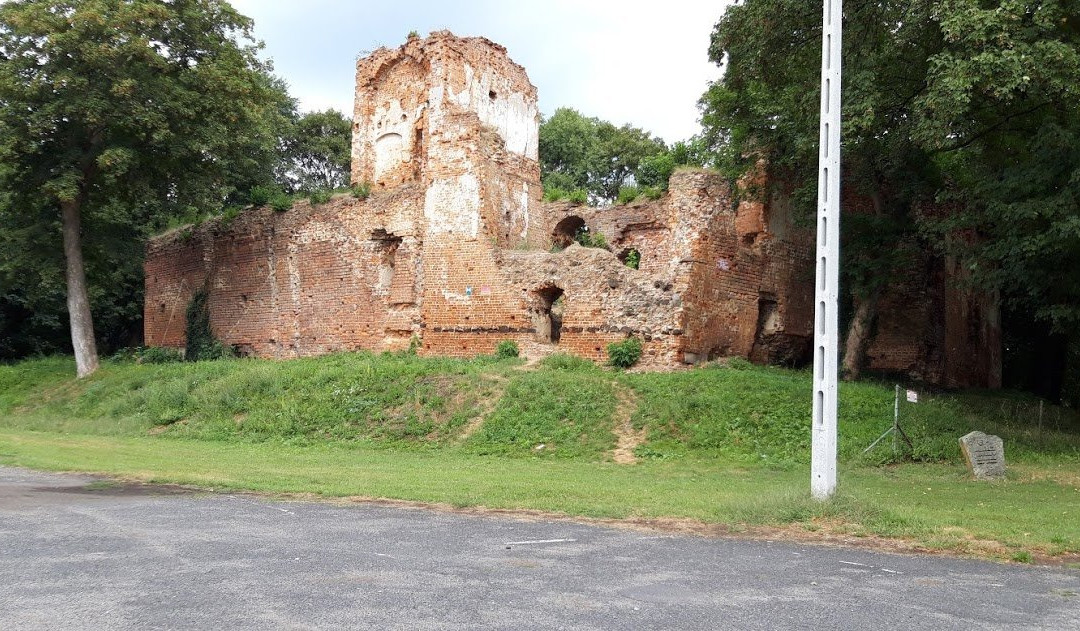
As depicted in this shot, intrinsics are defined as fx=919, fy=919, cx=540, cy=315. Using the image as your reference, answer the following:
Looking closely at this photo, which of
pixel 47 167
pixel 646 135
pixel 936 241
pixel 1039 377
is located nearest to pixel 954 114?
pixel 936 241

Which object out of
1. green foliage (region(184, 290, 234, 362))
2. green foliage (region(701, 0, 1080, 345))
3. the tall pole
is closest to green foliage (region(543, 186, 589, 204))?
green foliage (region(701, 0, 1080, 345))

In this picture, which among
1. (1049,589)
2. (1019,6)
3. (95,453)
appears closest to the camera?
(1049,589)

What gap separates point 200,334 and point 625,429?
17.7 m

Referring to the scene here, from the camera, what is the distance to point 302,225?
1051 inches

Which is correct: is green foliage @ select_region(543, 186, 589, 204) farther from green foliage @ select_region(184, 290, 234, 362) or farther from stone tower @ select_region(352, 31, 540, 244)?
green foliage @ select_region(184, 290, 234, 362)

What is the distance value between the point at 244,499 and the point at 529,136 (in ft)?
57.9

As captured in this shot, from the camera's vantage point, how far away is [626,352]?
20141 mm

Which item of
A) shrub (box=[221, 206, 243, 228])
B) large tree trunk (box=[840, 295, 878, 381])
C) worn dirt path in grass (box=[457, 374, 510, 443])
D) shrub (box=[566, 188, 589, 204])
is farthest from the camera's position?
shrub (box=[221, 206, 243, 228])

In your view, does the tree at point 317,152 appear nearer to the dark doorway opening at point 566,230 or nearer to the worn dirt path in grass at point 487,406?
the dark doorway opening at point 566,230

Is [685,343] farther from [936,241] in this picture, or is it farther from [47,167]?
[47,167]

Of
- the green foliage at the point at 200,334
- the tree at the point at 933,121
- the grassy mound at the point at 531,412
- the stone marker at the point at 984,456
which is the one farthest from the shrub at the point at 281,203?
the stone marker at the point at 984,456

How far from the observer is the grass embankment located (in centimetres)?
966

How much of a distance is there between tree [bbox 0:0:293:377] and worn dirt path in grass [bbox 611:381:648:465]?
14211mm

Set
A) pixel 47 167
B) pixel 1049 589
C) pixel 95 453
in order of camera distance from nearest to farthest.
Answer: pixel 1049 589, pixel 95 453, pixel 47 167
